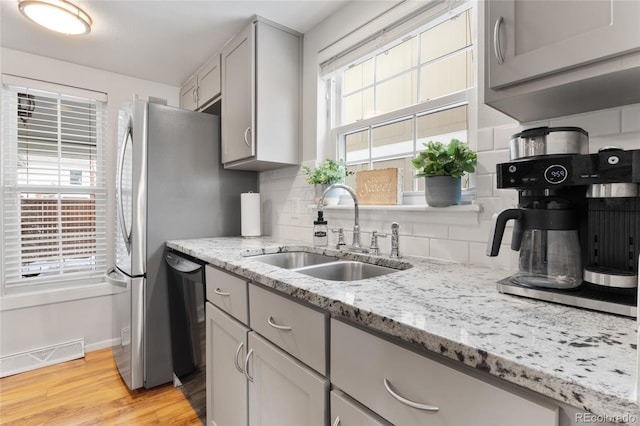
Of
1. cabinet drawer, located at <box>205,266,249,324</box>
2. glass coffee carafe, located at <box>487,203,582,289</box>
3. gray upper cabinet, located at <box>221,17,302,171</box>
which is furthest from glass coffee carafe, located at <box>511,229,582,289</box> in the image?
gray upper cabinet, located at <box>221,17,302,171</box>

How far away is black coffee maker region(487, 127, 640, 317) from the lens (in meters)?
0.72

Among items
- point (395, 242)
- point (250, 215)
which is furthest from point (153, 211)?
point (395, 242)

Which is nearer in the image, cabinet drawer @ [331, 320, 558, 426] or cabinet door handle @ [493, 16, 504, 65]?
cabinet drawer @ [331, 320, 558, 426]

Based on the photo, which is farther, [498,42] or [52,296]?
[52,296]

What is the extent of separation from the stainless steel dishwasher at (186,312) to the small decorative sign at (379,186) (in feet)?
3.11

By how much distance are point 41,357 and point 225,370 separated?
2.11 m

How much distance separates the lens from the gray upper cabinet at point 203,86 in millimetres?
2514

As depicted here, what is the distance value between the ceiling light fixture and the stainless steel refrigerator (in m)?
0.52

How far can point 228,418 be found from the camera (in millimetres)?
1396

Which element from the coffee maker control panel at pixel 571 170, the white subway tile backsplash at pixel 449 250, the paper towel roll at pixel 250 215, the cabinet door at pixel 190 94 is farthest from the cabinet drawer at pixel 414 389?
the cabinet door at pixel 190 94

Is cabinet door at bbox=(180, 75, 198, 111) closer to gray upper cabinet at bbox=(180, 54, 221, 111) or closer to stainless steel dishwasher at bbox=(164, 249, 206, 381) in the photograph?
gray upper cabinet at bbox=(180, 54, 221, 111)

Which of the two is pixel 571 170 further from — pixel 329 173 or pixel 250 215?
pixel 250 215

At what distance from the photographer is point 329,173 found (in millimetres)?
1925

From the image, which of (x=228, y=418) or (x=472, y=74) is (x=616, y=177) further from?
(x=228, y=418)
